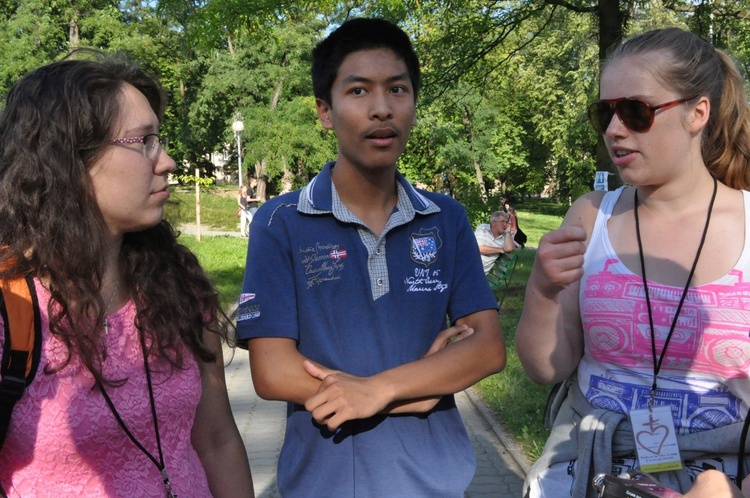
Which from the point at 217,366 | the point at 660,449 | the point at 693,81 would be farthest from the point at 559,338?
the point at 217,366

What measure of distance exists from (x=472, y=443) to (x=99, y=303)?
5053 mm

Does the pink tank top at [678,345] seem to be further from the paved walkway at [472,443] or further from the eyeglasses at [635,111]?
the paved walkway at [472,443]

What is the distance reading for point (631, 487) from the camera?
1.76 metres

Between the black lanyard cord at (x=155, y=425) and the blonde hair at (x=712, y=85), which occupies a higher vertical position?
the blonde hair at (x=712, y=85)

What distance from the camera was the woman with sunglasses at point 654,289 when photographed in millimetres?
2291

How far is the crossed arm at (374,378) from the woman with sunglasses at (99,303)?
20cm

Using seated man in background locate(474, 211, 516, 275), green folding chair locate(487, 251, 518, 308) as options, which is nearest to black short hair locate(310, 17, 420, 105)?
seated man in background locate(474, 211, 516, 275)

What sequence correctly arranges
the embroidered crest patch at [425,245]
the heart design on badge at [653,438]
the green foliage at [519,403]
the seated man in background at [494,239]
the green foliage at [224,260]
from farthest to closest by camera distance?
the green foliage at [224,260]
the seated man in background at [494,239]
the green foliage at [519,403]
the embroidered crest patch at [425,245]
the heart design on badge at [653,438]

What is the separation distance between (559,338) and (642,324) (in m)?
0.25

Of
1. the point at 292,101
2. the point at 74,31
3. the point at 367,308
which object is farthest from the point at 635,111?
the point at 74,31

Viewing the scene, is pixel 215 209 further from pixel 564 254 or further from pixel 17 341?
pixel 564 254

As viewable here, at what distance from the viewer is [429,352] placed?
104 inches

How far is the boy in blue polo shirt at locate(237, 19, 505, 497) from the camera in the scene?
2518 mm

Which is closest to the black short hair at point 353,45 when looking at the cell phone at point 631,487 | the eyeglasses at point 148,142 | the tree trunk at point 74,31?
the eyeglasses at point 148,142
